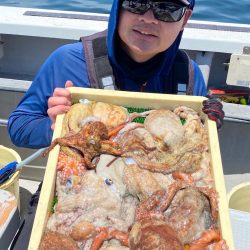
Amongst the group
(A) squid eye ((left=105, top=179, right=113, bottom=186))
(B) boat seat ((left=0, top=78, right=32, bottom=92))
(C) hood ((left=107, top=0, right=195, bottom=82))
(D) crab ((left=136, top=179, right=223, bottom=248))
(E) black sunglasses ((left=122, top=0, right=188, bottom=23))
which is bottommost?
(B) boat seat ((left=0, top=78, right=32, bottom=92))

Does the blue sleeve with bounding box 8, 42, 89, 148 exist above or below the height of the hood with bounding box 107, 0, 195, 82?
below

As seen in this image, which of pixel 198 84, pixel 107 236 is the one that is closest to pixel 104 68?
pixel 198 84

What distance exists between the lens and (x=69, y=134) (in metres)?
2.04

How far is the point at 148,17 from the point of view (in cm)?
248

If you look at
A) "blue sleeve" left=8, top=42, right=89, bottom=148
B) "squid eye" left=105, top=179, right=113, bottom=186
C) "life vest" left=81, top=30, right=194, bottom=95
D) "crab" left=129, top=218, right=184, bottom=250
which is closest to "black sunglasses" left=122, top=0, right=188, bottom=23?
"life vest" left=81, top=30, right=194, bottom=95

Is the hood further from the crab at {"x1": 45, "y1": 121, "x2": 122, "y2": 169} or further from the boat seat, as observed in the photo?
the boat seat

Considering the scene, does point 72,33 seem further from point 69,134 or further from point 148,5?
point 69,134

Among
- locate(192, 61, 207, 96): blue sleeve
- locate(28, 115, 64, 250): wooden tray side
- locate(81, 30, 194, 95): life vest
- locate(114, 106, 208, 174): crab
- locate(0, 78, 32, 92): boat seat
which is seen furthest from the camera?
locate(0, 78, 32, 92): boat seat

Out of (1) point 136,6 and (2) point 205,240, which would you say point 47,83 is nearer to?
(1) point 136,6

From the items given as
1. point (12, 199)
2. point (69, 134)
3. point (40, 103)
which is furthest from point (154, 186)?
point (12, 199)

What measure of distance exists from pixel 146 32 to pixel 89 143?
A: 103cm

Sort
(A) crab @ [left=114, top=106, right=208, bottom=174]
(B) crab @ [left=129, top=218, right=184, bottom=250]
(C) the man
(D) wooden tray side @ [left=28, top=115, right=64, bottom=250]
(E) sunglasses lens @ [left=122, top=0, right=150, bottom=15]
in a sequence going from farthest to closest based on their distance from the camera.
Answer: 1. (C) the man
2. (E) sunglasses lens @ [left=122, top=0, right=150, bottom=15]
3. (A) crab @ [left=114, top=106, right=208, bottom=174]
4. (D) wooden tray side @ [left=28, top=115, right=64, bottom=250]
5. (B) crab @ [left=129, top=218, right=184, bottom=250]

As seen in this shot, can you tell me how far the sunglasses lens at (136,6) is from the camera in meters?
2.44

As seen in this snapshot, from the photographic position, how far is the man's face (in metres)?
2.53
